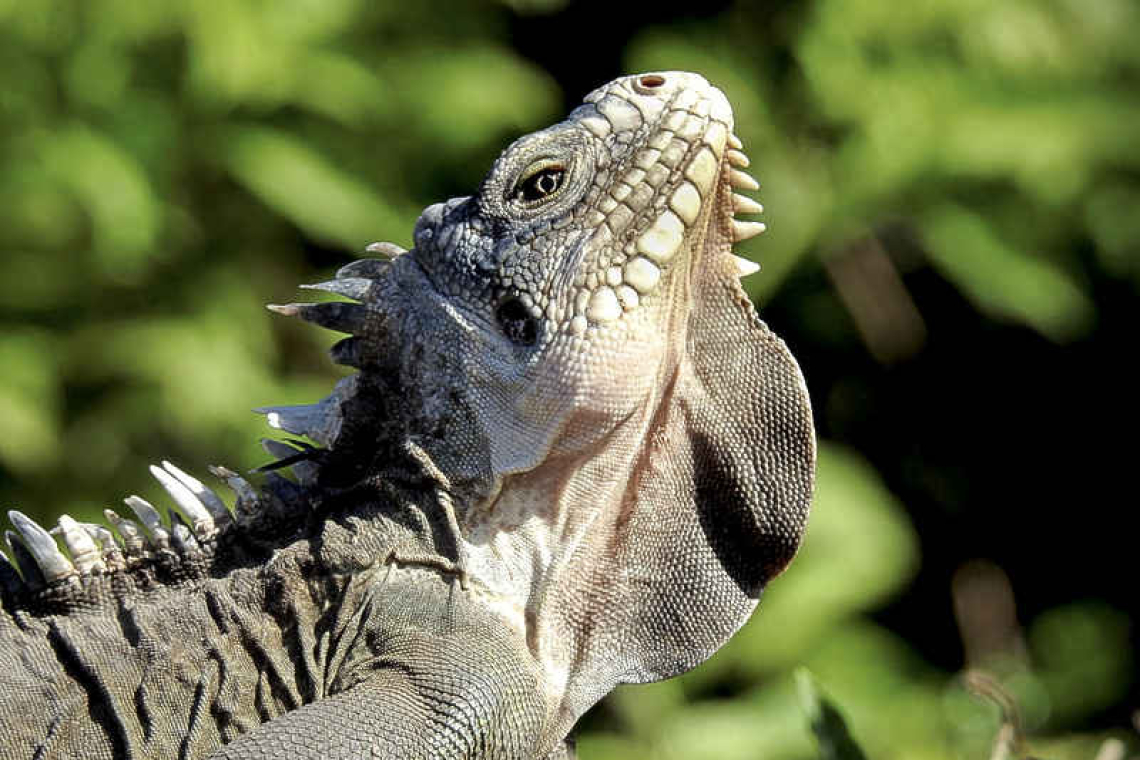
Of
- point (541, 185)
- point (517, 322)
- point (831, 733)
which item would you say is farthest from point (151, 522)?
point (831, 733)

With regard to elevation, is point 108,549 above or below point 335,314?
below

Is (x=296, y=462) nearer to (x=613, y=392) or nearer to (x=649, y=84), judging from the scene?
(x=613, y=392)

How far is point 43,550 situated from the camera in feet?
7.04

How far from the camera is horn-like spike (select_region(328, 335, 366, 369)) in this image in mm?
2334

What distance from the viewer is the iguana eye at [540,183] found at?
2.24 m

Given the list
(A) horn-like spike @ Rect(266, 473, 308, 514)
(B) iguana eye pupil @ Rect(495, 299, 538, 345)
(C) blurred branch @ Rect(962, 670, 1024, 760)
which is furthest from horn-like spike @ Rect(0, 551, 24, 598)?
(C) blurred branch @ Rect(962, 670, 1024, 760)

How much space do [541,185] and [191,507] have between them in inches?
→ 28.5

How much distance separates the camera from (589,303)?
7.07 feet

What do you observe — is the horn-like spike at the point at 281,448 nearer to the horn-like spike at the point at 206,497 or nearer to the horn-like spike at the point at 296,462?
the horn-like spike at the point at 296,462

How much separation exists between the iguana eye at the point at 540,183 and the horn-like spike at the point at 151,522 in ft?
2.41

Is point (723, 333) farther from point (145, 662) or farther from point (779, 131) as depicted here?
point (779, 131)

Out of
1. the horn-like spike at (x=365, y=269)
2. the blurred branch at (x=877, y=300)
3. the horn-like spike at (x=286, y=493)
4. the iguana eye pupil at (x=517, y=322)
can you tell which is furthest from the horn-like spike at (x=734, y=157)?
the blurred branch at (x=877, y=300)

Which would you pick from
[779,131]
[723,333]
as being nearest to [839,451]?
[779,131]

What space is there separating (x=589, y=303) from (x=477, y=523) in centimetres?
37
